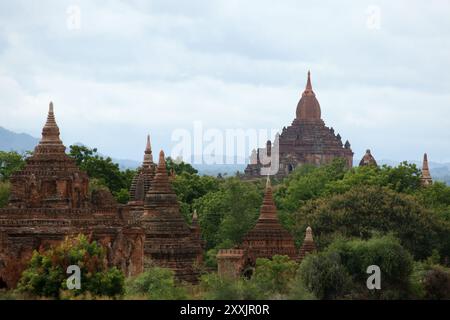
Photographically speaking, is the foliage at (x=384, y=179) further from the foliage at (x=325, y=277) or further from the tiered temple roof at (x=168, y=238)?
the foliage at (x=325, y=277)

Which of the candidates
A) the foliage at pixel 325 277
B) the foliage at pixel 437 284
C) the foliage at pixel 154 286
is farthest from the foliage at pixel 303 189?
the foliage at pixel 154 286

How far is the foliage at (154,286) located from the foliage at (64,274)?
97cm

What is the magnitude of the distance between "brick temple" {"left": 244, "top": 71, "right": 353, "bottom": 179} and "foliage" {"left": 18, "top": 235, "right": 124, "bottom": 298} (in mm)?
81540

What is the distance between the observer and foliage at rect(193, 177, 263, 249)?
7788 cm

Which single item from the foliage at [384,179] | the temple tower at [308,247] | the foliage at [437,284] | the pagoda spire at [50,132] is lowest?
the foliage at [437,284]

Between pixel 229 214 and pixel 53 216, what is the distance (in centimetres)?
2323

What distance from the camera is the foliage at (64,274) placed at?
48.3 metres

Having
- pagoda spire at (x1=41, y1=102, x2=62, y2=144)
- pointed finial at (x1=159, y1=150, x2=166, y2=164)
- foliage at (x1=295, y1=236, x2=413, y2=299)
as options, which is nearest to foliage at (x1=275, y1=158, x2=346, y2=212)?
pointed finial at (x1=159, y1=150, x2=166, y2=164)

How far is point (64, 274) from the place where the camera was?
4888cm

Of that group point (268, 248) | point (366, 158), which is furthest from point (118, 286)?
point (366, 158)

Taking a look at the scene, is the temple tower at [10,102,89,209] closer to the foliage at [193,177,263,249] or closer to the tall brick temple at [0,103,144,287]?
the tall brick temple at [0,103,144,287]

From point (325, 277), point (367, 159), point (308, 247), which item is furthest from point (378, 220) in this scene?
point (367, 159)
